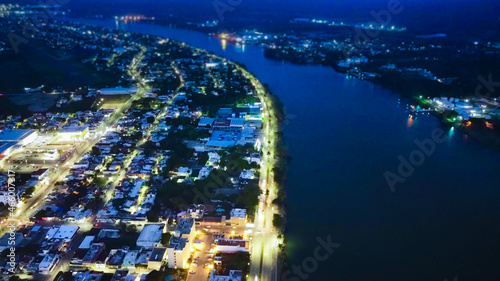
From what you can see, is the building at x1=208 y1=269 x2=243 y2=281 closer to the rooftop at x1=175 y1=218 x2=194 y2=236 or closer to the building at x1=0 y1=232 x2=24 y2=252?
the rooftop at x1=175 y1=218 x2=194 y2=236

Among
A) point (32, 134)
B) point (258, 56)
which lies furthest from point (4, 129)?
point (258, 56)

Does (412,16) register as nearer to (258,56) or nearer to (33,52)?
(258,56)

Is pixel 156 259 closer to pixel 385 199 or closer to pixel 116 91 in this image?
pixel 385 199

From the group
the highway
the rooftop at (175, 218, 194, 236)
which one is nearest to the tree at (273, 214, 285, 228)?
the highway

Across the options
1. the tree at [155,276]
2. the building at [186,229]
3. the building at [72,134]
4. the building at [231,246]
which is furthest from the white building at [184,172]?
the building at [72,134]

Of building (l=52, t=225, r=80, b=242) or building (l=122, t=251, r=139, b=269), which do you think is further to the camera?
building (l=52, t=225, r=80, b=242)
